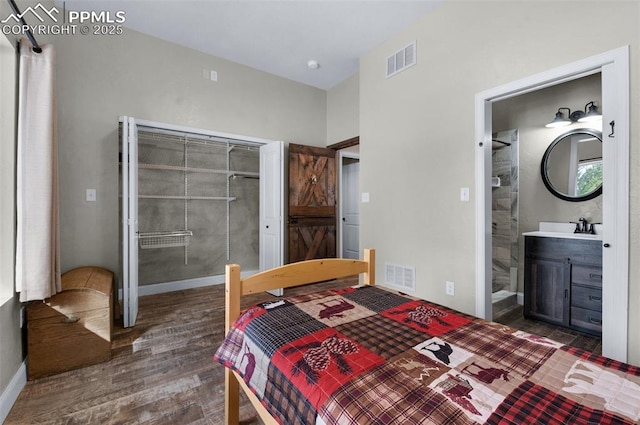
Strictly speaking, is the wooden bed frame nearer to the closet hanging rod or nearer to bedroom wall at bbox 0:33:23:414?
bedroom wall at bbox 0:33:23:414

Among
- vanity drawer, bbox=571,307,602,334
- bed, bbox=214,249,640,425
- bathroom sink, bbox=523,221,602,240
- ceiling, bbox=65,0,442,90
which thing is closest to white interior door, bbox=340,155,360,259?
→ ceiling, bbox=65,0,442,90

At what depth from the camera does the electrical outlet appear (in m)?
2.60

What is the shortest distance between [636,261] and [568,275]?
1.15 meters

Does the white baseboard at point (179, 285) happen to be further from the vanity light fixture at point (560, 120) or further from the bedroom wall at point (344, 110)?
the vanity light fixture at point (560, 120)

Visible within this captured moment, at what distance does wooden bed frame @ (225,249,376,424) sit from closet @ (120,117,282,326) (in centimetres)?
205

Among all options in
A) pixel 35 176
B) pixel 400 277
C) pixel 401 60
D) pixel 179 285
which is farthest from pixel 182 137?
pixel 400 277

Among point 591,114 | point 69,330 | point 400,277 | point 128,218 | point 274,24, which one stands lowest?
point 69,330

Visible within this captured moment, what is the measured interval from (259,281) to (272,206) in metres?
2.37

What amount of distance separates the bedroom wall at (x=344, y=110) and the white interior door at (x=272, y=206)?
1119mm

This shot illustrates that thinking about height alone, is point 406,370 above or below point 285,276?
below

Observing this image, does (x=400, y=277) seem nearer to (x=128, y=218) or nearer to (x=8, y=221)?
(x=128, y=218)

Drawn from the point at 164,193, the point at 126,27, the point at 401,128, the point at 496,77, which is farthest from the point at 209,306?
the point at 496,77

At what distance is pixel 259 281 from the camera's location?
57.3 inches

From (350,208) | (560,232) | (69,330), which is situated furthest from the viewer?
(350,208)
